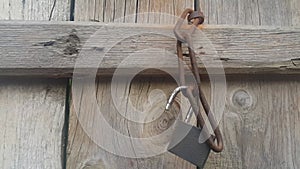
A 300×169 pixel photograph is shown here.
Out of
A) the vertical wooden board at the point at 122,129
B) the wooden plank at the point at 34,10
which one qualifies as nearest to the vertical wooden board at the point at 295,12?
the vertical wooden board at the point at 122,129

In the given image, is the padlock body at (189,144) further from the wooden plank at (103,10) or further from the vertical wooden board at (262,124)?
the wooden plank at (103,10)

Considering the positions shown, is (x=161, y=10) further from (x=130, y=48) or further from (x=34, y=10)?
(x=34, y=10)

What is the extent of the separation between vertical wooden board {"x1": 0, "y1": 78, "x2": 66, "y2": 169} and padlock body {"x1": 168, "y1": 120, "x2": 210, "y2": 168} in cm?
22

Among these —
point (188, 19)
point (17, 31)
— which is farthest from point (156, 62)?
point (17, 31)

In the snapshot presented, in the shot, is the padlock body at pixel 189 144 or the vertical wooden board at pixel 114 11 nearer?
the padlock body at pixel 189 144

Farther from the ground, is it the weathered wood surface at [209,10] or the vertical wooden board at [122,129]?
the weathered wood surface at [209,10]

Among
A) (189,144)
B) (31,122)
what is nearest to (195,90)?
(189,144)

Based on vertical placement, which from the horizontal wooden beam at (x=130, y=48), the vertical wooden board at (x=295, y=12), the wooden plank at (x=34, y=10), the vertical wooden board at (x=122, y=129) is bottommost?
the vertical wooden board at (x=122, y=129)

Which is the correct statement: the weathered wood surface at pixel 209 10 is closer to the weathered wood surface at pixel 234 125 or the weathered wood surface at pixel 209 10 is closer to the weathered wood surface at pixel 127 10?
the weathered wood surface at pixel 127 10

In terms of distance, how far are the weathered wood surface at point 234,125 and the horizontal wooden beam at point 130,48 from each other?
43 millimetres

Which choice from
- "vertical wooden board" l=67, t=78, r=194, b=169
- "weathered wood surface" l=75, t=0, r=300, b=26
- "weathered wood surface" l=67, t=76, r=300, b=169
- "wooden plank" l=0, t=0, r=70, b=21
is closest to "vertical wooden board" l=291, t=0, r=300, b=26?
"weathered wood surface" l=75, t=0, r=300, b=26

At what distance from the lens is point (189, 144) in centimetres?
70

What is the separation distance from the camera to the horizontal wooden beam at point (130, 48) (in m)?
0.75

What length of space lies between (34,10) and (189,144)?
0.38m
